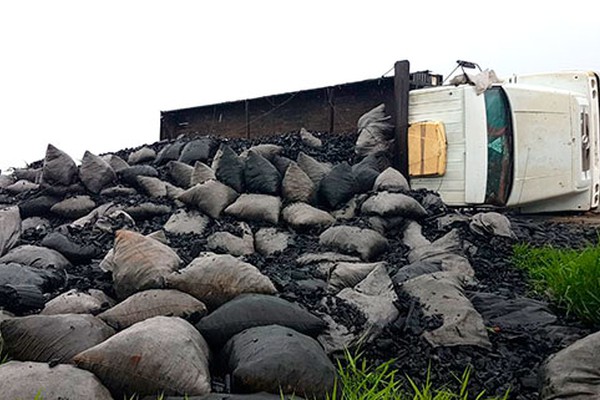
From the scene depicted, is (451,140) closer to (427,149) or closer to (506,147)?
(427,149)

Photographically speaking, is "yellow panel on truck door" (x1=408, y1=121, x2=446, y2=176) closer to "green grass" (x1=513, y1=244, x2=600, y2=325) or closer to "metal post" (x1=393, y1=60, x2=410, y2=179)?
"metal post" (x1=393, y1=60, x2=410, y2=179)

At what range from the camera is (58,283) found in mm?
3084

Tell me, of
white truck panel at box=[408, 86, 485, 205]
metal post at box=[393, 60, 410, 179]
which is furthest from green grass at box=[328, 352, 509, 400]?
metal post at box=[393, 60, 410, 179]

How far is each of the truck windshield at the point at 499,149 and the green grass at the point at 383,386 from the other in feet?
9.64

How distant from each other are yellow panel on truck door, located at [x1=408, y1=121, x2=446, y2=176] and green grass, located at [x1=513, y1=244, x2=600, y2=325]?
5.69 ft

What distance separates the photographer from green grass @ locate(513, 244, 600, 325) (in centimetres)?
271

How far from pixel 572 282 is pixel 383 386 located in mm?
1192

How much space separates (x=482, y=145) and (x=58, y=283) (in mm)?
3490

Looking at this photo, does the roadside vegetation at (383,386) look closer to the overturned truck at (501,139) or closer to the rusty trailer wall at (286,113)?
the overturned truck at (501,139)

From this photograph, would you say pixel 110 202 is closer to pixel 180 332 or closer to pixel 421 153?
pixel 421 153

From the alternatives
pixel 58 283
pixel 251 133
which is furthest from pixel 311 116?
pixel 58 283

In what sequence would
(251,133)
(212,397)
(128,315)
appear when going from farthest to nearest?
(251,133), (128,315), (212,397)

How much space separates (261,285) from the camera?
8.78ft

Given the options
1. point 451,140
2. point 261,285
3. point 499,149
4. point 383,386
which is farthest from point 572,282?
point 451,140
